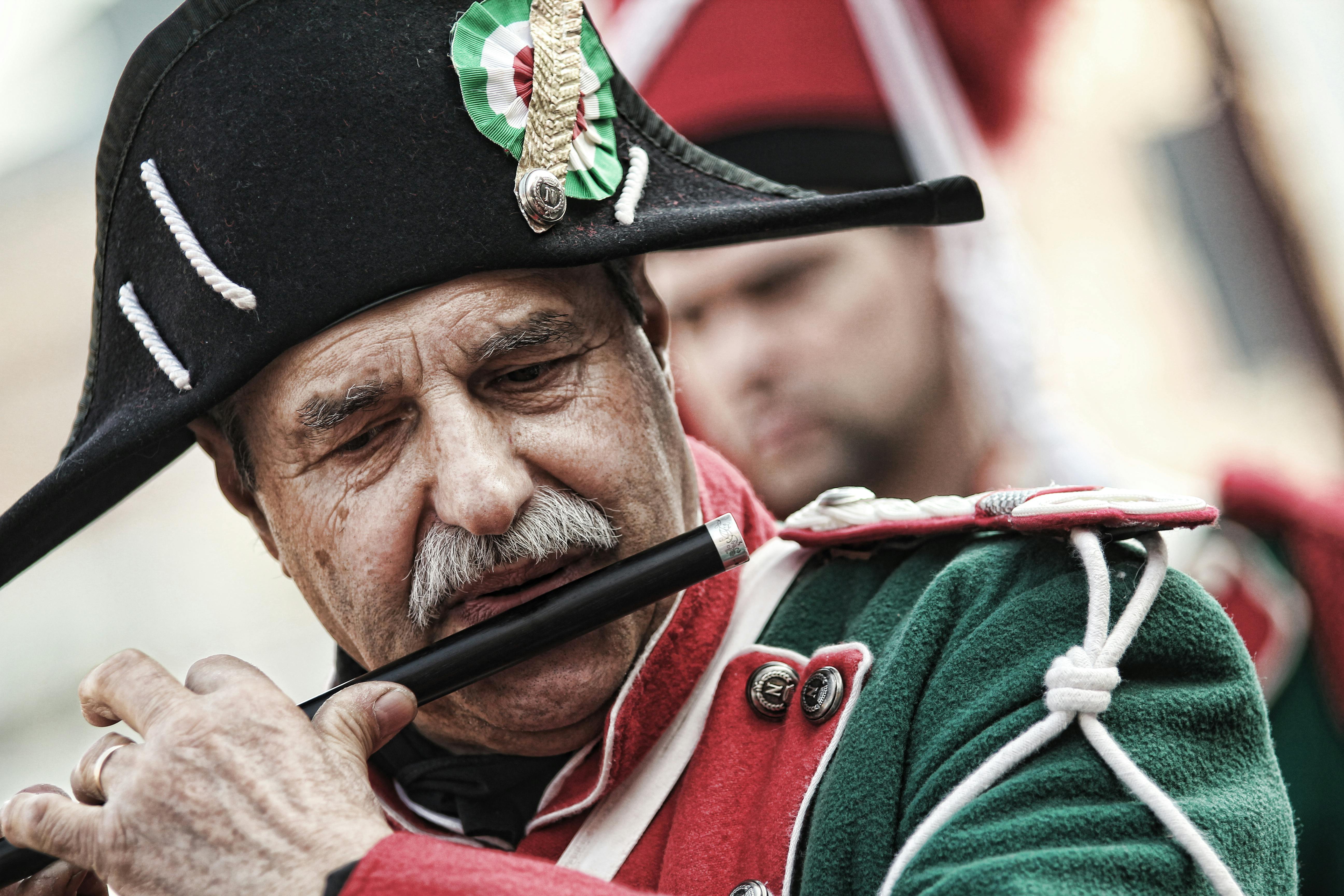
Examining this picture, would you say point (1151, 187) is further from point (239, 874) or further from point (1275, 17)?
point (239, 874)

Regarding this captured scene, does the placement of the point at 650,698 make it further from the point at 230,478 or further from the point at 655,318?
the point at 230,478

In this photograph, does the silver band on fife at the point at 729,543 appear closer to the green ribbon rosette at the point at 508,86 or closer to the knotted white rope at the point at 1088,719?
the knotted white rope at the point at 1088,719

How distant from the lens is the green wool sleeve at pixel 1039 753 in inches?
64.3

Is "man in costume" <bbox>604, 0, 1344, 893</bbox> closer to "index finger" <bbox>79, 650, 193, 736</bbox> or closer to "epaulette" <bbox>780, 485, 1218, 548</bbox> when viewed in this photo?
"epaulette" <bbox>780, 485, 1218, 548</bbox>

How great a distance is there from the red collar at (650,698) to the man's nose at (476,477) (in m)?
0.41

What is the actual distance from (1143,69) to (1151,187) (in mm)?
564

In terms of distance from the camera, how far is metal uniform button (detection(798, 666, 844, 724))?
2016 millimetres

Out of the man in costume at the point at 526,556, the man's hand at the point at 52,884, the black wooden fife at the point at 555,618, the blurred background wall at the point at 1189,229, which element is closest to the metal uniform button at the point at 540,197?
A: the man in costume at the point at 526,556

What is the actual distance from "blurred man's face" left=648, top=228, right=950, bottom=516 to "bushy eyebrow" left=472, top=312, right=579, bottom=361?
6.91ft

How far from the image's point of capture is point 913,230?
4730mm

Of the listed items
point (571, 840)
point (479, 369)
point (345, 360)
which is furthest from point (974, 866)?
point (345, 360)

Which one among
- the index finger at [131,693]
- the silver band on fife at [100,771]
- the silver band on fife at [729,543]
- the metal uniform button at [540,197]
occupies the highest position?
the metal uniform button at [540,197]

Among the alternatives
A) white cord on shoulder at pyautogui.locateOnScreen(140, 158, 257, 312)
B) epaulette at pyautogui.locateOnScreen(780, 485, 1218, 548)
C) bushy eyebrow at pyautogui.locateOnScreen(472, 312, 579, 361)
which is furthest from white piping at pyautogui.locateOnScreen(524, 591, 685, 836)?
white cord on shoulder at pyautogui.locateOnScreen(140, 158, 257, 312)

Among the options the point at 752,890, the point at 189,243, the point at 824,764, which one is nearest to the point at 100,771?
the point at 189,243
